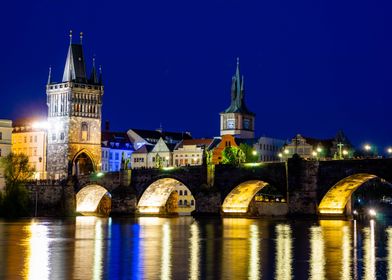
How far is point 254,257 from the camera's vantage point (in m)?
43.3

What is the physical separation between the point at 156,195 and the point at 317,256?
65.5 meters

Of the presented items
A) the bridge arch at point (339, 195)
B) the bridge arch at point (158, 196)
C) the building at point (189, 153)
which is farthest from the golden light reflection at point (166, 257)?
the building at point (189, 153)

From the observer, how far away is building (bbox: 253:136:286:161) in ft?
505

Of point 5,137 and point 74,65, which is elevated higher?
point 74,65

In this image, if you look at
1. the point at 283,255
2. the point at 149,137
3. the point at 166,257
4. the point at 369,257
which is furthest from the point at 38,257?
the point at 149,137

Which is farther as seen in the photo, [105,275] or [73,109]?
[73,109]

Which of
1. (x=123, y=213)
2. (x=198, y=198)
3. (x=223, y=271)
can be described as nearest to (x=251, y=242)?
(x=223, y=271)

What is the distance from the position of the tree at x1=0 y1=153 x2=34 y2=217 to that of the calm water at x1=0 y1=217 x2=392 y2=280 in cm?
3059

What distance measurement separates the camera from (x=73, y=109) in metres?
129

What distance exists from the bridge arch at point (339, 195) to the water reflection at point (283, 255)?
19.9 metres

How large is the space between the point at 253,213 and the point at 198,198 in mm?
8744

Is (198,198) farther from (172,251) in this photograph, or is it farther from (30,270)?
(30,270)

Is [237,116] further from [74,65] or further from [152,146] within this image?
[74,65]

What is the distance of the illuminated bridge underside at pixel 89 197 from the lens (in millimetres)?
116231
